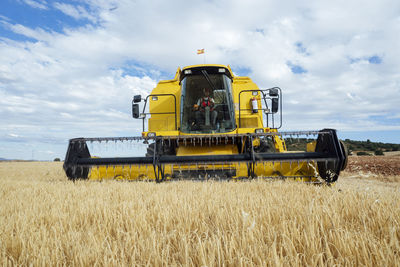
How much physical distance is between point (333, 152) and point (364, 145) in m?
36.7

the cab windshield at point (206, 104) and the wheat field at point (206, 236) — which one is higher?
the cab windshield at point (206, 104)

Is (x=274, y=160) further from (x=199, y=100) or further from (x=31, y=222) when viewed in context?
(x=31, y=222)

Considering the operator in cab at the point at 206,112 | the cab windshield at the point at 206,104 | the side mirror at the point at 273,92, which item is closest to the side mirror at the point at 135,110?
the cab windshield at the point at 206,104

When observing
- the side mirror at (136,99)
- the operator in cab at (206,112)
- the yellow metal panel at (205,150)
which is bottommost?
the yellow metal panel at (205,150)

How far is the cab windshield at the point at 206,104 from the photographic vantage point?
6820 mm

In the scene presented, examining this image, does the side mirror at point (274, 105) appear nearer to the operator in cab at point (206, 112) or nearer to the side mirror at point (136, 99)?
the operator in cab at point (206, 112)

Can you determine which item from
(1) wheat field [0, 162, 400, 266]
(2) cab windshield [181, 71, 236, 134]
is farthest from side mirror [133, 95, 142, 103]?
(1) wheat field [0, 162, 400, 266]

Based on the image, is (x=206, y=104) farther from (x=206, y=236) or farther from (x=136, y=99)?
(x=206, y=236)

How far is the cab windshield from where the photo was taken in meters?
6.82

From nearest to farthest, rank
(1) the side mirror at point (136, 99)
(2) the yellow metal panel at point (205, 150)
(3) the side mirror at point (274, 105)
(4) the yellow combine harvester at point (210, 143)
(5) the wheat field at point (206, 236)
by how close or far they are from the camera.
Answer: (5) the wheat field at point (206, 236) < (4) the yellow combine harvester at point (210, 143) < (2) the yellow metal panel at point (205, 150) < (3) the side mirror at point (274, 105) < (1) the side mirror at point (136, 99)

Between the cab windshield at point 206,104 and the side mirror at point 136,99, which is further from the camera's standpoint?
the side mirror at point 136,99

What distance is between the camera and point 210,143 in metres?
6.55

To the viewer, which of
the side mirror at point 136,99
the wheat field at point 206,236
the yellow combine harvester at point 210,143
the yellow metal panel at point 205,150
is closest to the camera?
the wheat field at point 206,236

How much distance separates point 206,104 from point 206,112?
0.24 meters
